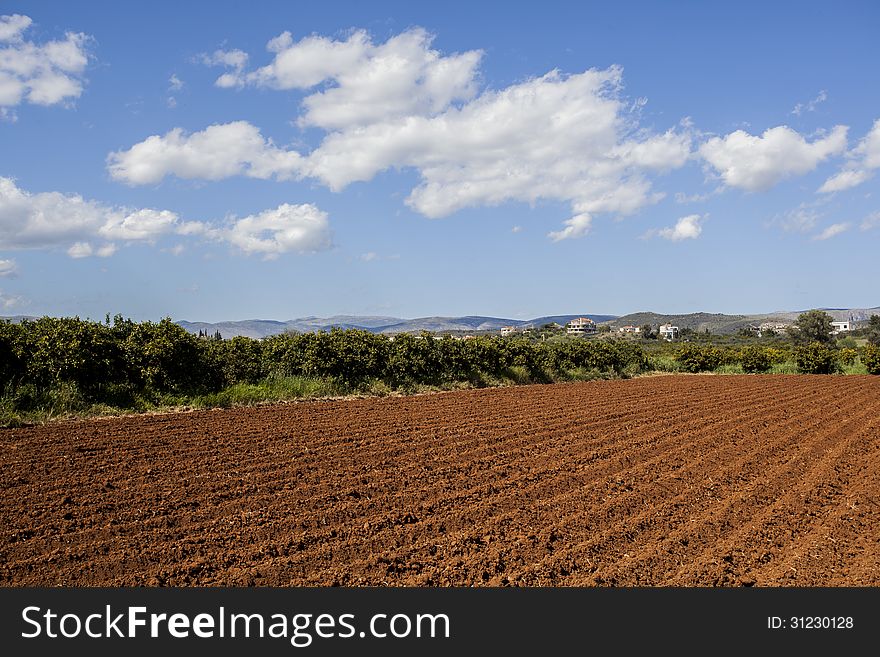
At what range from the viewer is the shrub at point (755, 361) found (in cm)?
3484

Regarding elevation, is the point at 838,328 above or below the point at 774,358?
above

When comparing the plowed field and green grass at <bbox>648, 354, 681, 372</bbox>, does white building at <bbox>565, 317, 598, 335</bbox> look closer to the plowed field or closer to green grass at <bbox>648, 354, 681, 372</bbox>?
green grass at <bbox>648, 354, 681, 372</bbox>

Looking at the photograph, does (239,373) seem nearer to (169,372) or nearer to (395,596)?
(169,372)

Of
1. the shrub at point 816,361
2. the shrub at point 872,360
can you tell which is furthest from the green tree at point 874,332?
the shrub at point 872,360

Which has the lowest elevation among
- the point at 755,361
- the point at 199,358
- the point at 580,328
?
the point at 755,361

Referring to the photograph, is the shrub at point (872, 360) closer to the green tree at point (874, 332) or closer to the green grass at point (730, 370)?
the green grass at point (730, 370)

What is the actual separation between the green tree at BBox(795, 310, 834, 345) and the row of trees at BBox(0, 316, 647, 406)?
50.0 meters

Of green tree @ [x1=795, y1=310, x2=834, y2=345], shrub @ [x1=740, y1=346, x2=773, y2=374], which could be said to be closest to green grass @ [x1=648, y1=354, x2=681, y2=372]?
shrub @ [x1=740, y1=346, x2=773, y2=374]

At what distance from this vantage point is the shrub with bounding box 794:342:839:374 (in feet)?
110

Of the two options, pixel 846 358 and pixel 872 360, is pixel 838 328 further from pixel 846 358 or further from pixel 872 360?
pixel 872 360

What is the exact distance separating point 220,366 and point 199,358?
0.73 m

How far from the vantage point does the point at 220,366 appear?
15516 mm

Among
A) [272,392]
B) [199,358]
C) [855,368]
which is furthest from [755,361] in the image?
[199,358]

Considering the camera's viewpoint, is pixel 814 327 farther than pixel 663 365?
Yes
